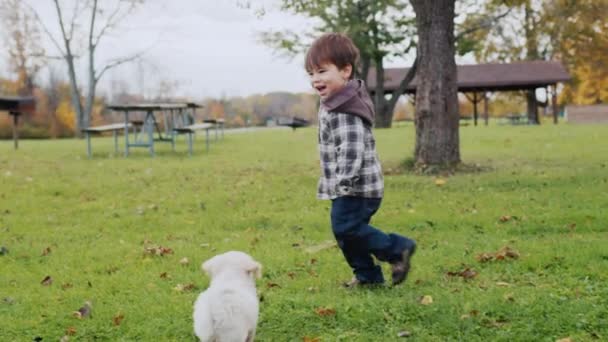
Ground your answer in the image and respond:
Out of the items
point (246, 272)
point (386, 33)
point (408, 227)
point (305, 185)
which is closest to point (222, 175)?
point (305, 185)

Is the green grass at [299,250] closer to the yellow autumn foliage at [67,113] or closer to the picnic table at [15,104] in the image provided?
the picnic table at [15,104]

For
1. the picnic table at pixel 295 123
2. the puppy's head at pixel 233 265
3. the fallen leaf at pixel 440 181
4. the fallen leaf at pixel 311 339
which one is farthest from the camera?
the picnic table at pixel 295 123

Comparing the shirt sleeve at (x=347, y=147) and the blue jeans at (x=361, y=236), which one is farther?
the blue jeans at (x=361, y=236)

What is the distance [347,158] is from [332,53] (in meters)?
0.66

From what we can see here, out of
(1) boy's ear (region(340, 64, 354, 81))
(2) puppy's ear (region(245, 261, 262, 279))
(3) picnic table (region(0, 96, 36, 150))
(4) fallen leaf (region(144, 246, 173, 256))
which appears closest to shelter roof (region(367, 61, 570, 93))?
(3) picnic table (region(0, 96, 36, 150))

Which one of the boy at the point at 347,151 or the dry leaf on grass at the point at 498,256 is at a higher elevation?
the boy at the point at 347,151

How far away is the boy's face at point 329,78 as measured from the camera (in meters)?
4.08

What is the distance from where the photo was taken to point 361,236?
4207 mm

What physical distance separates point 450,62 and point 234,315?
839 cm

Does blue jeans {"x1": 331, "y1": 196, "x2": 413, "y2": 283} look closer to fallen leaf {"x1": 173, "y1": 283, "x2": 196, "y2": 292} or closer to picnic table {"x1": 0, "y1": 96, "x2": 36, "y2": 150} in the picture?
fallen leaf {"x1": 173, "y1": 283, "x2": 196, "y2": 292}

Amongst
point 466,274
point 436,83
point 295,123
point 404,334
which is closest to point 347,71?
point 404,334

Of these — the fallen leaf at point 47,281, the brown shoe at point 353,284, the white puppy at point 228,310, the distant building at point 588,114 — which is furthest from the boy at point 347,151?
the distant building at point 588,114

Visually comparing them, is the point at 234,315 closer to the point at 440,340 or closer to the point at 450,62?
the point at 440,340

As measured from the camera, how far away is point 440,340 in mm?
3555
